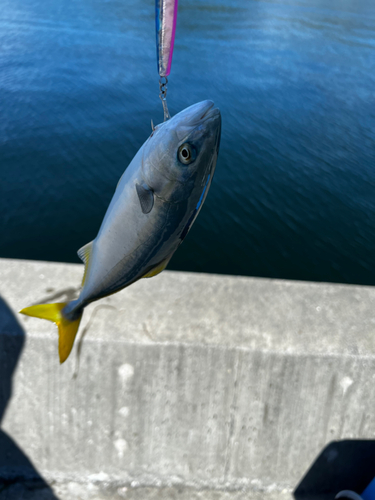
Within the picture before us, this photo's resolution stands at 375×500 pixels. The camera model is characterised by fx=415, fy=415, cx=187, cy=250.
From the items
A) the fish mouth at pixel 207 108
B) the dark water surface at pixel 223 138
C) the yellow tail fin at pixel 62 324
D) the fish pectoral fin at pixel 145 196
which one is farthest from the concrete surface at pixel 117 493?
the dark water surface at pixel 223 138

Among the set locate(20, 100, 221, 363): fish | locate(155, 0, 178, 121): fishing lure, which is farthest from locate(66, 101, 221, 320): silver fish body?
locate(155, 0, 178, 121): fishing lure

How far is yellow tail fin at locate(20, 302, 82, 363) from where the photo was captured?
2.33m

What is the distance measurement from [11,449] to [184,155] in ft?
9.60

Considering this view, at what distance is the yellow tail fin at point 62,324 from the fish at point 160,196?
1.37 feet

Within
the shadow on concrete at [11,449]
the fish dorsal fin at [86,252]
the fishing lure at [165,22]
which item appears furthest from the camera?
the shadow on concrete at [11,449]

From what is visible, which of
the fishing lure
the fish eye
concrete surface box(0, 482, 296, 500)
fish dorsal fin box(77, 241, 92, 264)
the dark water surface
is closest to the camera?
the fish eye

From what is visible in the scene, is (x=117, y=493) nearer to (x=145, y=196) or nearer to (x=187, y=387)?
(x=187, y=387)

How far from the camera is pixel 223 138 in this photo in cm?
1260

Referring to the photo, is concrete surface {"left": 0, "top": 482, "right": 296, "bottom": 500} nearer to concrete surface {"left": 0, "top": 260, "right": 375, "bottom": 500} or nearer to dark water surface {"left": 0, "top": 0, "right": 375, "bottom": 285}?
concrete surface {"left": 0, "top": 260, "right": 375, "bottom": 500}

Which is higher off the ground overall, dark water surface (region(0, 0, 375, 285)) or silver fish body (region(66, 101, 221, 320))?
silver fish body (region(66, 101, 221, 320))

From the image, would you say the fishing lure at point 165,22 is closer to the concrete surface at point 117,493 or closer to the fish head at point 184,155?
the fish head at point 184,155

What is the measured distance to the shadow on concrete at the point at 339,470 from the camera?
11.1 ft

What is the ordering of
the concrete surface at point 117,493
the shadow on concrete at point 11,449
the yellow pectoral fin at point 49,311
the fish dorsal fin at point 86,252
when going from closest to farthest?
the fish dorsal fin at point 86,252, the yellow pectoral fin at point 49,311, the shadow on concrete at point 11,449, the concrete surface at point 117,493

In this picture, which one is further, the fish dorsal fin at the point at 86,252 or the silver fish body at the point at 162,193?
the fish dorsal fin at the point at 86,252
